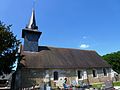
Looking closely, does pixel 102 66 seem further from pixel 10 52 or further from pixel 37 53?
pixel 10 52

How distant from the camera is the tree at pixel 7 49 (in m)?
17.9

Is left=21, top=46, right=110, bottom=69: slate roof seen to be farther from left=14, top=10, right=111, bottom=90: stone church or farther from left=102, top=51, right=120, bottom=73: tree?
left=102, top=51, right=120, bottom=73: tree

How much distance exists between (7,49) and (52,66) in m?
7.29

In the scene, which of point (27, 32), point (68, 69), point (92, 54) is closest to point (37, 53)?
point (27, 32)

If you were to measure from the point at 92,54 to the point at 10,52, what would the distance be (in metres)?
17.4

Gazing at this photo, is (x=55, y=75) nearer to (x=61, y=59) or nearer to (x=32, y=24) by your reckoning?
(x=61, y=59)

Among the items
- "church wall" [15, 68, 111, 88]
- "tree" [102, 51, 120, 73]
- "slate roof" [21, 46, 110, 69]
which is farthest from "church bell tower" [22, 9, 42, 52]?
"tree" [102, 51, 120, 73]

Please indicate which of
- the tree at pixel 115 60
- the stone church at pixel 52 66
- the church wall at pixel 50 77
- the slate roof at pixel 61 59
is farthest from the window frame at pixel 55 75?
the tree at pixel 115 60

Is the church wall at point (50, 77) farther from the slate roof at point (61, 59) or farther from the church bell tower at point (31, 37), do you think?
the church bell tower at point (31, 37)

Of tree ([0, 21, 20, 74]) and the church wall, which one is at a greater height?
tree ([0, 21, 20, 74])

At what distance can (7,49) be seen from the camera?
18.8 meters

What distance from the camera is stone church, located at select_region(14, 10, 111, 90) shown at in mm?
21359

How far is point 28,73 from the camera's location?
70.3 feet

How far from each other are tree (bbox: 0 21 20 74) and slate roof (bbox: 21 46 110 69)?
3107 mm
